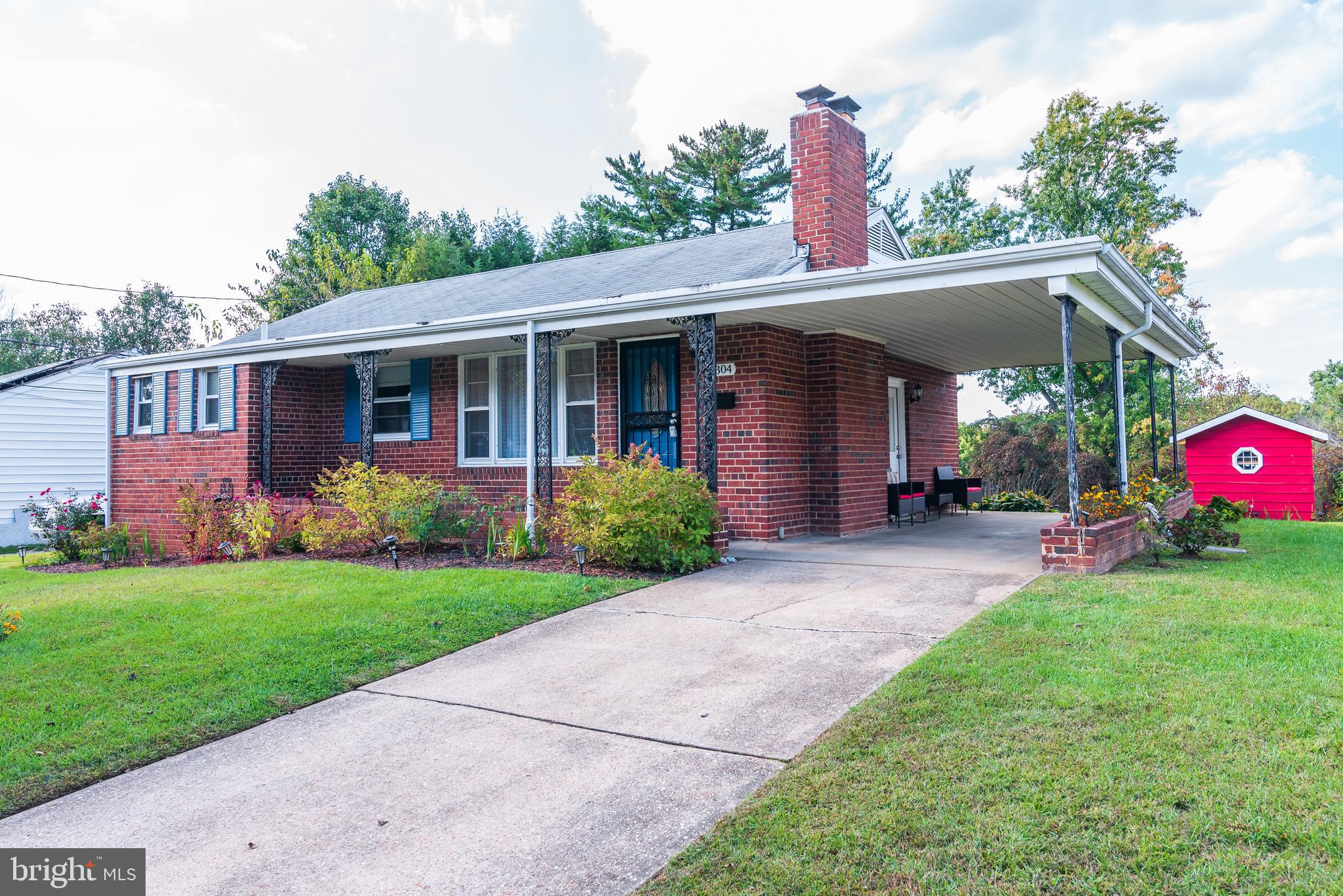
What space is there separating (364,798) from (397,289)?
14388mm

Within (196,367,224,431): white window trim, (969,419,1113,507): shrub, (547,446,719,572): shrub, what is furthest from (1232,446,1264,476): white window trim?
(196,367,224,431): white window trim

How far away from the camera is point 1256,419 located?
1421 centimetres

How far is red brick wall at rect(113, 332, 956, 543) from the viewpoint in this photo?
9.67 meters

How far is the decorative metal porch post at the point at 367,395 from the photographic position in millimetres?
10602

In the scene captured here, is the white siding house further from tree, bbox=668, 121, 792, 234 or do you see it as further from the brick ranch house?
tree, bbox=668, 121, 792, 234

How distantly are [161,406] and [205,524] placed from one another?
441 cm

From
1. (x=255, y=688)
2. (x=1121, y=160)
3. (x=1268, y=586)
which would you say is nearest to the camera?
(x=255, y=688)

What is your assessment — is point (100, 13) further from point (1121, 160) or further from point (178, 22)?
point (1121, 160)

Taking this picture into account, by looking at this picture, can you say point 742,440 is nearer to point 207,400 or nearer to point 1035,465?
point 207,400

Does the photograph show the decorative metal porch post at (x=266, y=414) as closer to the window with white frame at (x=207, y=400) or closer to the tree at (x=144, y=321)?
the window with white frame at (x=207, y=400)

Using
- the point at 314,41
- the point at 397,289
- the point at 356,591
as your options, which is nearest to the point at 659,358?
the point at 356,591

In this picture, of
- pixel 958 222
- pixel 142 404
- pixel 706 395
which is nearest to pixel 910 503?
pixel 706 395

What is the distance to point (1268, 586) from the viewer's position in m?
6.04

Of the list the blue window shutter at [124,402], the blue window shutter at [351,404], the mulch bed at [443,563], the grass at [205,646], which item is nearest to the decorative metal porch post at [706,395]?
the mulch bed at [443,563]
